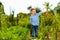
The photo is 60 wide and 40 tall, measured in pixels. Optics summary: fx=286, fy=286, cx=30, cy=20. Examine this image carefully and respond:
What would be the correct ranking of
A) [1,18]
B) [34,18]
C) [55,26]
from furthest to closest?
1. [34,18]
2. [1,18]
3. [55,26]

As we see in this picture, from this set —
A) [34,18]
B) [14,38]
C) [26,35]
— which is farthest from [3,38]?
[34,18]

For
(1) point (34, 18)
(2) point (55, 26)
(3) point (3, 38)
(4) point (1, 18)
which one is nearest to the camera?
(3) point (3, 38)

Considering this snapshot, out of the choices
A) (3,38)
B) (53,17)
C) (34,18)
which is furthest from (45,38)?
(34,18)

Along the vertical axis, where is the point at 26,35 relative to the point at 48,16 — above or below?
below

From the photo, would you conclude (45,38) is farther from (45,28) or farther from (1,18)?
(1,18)

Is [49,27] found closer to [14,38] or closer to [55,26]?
[55,26]

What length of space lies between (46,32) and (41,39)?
15 cm

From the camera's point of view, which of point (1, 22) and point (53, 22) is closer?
point (53, 22)

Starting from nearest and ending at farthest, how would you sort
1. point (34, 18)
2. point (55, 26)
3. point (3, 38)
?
point (3, 38), point (55, 26), point (34, 18)

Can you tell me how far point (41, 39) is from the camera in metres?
4.86

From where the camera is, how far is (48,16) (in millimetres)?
4891

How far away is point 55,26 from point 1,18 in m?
1.06

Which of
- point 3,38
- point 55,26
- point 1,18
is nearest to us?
point 3,38

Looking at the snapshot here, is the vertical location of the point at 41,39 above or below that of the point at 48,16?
below
